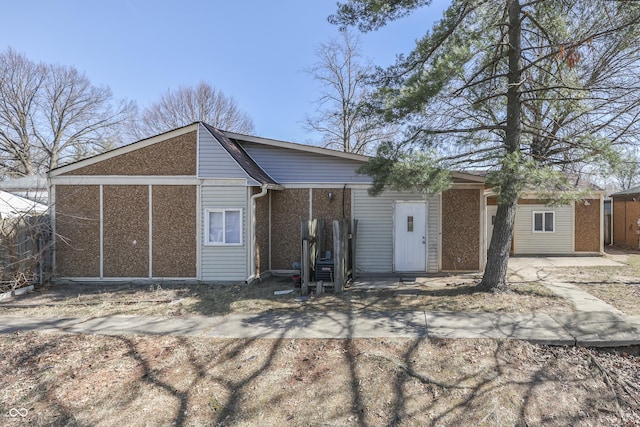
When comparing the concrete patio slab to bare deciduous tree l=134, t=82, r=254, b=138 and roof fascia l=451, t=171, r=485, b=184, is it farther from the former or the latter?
bare deciduous tree l=134, t=82, r=254, b=138

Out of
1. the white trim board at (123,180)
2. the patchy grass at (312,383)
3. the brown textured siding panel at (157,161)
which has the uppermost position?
the brown textured siding panel at (157,161)

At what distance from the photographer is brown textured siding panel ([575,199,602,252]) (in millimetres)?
13656

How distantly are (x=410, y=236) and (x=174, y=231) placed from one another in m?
6.73

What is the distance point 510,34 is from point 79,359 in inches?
379

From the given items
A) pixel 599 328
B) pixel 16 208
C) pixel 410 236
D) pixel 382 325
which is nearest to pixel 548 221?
pixel 410 236

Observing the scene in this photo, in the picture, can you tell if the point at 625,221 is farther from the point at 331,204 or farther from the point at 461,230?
the point at 331,204

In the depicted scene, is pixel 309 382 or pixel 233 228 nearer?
pixel 309 382

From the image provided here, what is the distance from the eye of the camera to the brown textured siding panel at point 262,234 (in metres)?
9.16

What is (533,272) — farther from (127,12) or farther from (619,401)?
(127,12)

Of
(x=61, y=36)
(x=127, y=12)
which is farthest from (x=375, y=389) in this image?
(x=61, y=36)

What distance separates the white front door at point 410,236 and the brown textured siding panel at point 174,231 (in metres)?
5.81

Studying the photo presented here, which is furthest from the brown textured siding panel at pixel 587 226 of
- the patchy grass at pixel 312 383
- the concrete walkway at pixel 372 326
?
the patchy grass at pixel 312 383

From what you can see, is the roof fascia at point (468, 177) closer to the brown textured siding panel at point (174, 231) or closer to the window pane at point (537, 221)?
the window pane at point (537, 221)

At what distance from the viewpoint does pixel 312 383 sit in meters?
3.87
